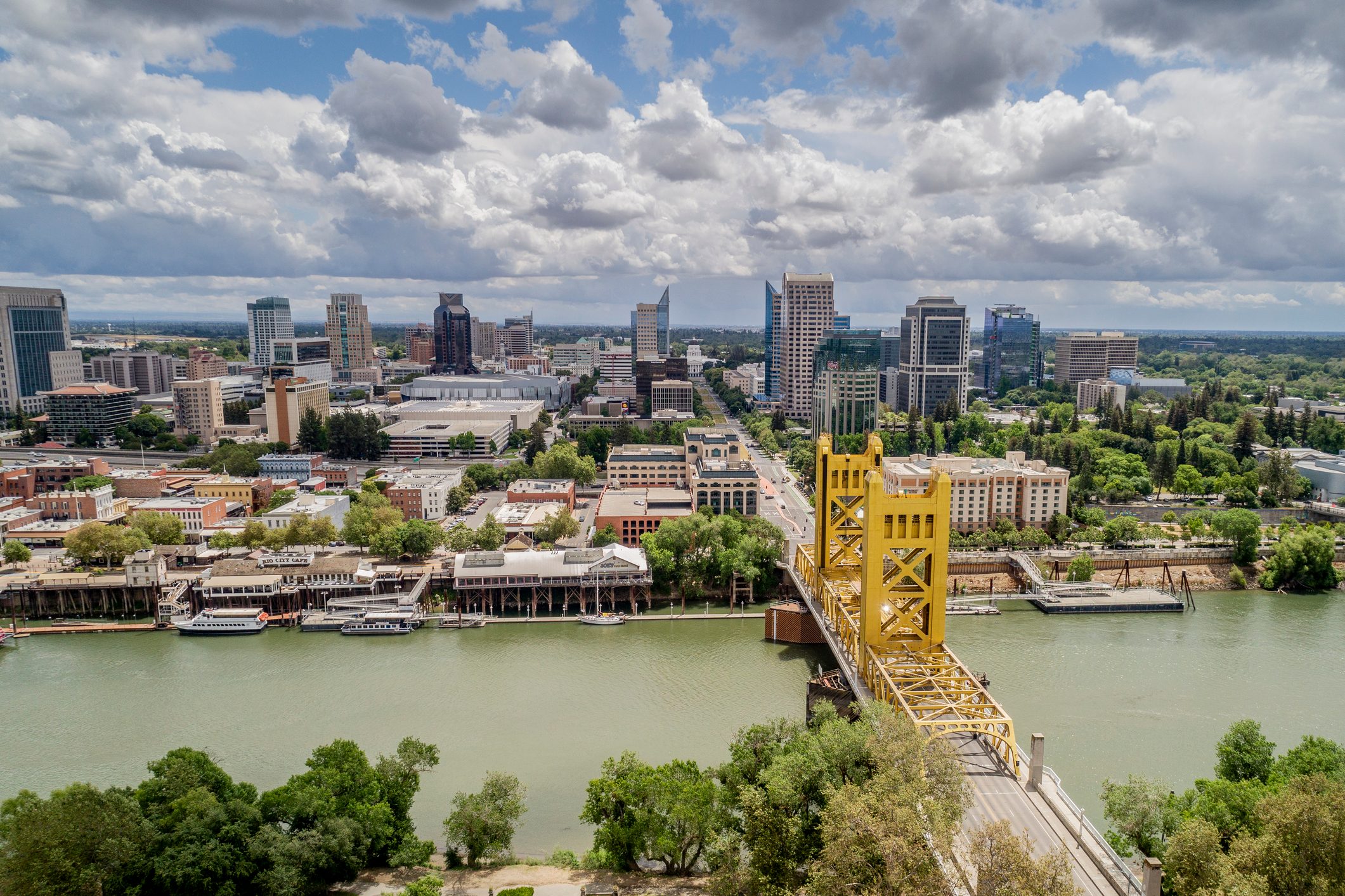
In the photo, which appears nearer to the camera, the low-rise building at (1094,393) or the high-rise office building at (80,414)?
the high-rise office building at (80,414)

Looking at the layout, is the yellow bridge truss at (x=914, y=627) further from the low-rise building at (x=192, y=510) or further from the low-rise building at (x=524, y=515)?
the low-rise building at (x=192, y=510)

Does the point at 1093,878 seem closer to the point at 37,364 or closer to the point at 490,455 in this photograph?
the point at 490,455

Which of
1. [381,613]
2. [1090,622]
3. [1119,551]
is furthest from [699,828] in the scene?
[1119,551]

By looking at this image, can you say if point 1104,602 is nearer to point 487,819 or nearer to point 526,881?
point 526,881

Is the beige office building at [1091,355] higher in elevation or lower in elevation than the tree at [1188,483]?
higher

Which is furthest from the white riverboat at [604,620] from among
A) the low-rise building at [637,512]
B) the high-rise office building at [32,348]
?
the high-rise office building at [32,348]

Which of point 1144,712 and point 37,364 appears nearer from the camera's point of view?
point 1144,712
